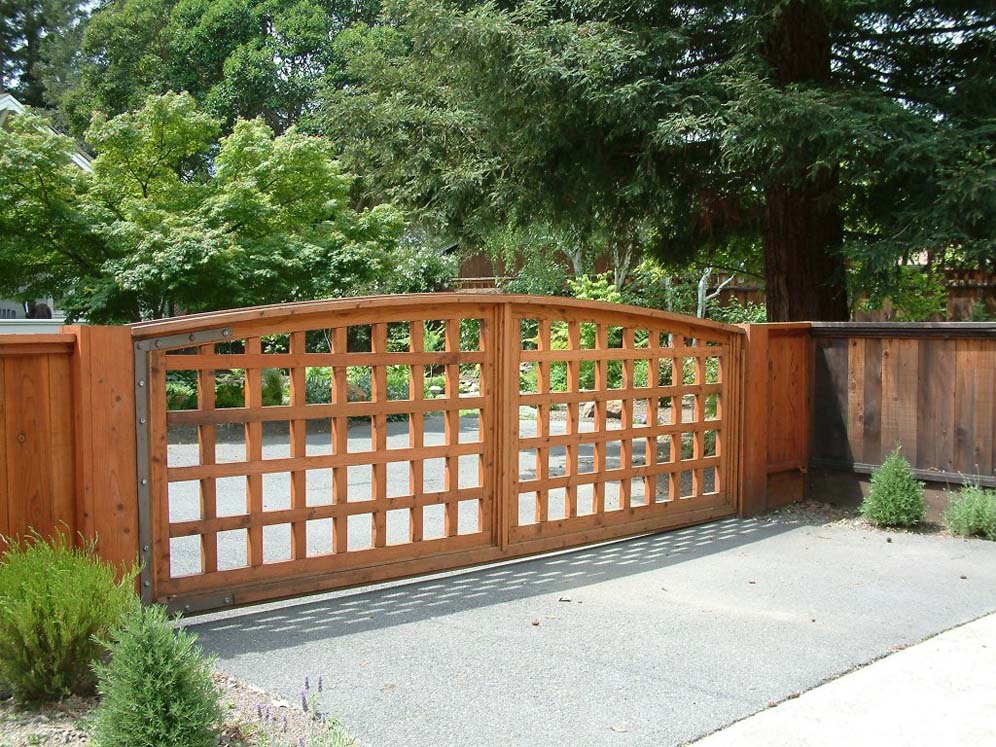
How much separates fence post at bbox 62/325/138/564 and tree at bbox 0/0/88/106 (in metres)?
38.1

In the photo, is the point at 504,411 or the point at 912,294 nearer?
the point at 504,411

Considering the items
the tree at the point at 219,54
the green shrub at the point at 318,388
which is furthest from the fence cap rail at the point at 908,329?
the tree at the point at 219,54

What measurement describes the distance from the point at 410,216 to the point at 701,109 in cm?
445

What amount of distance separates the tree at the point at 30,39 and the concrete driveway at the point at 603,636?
1514 inches

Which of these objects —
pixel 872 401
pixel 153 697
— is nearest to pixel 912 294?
pixel 872 401

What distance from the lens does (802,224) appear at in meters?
9.41

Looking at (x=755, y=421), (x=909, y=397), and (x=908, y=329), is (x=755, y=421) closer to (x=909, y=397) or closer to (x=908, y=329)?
(x=909, y=397)

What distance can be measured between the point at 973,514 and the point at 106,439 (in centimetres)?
559

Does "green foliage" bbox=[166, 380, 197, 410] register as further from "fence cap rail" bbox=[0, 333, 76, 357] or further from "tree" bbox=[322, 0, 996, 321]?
"fence cap rail" bbox=[0, 333, 76, 357]

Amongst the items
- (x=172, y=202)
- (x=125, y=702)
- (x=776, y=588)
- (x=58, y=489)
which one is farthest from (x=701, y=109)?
(x=172, y=202)

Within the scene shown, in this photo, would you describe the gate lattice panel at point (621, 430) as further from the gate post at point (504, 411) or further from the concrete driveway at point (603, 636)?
the concrete driveway at point (603, 636)

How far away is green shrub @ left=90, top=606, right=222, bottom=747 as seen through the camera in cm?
291

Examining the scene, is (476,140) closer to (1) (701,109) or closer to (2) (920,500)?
(1) (701,109)

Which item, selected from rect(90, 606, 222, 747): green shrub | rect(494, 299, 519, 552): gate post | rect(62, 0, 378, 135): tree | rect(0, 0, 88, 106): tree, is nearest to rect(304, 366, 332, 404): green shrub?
rect(494, 299, 519, 552): gate post
